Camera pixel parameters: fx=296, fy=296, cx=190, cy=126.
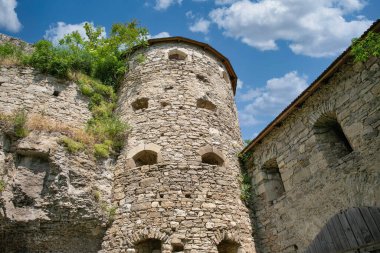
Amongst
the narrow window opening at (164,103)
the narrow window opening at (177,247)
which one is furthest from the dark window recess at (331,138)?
the narrow window opening at (164,103)

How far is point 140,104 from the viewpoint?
433 inches

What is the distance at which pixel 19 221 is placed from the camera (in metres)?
7.08

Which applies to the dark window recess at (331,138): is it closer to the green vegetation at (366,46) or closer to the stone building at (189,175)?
the stone building at (189,175)

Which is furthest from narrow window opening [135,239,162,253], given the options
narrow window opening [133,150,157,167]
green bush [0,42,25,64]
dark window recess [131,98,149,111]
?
green bush [0,42,25,64]

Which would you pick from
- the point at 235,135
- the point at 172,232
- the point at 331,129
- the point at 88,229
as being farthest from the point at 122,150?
the point at 331,129

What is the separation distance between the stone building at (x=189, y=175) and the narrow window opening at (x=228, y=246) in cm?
3

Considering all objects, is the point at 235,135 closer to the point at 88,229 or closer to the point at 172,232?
the point at 172,232

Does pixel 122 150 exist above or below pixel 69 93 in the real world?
below

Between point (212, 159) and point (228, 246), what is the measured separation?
2.82 metres

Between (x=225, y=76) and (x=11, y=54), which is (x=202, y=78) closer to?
(x=225, y=76)

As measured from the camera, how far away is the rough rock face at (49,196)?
728cm

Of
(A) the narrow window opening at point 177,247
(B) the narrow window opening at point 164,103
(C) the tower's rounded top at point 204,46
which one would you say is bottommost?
(A) the narrow window opening at point 177,247

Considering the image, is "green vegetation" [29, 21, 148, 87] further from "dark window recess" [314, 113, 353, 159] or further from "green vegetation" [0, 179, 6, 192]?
"dark window recess" [314, 113, 353, 159]

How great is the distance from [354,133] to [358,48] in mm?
1858
